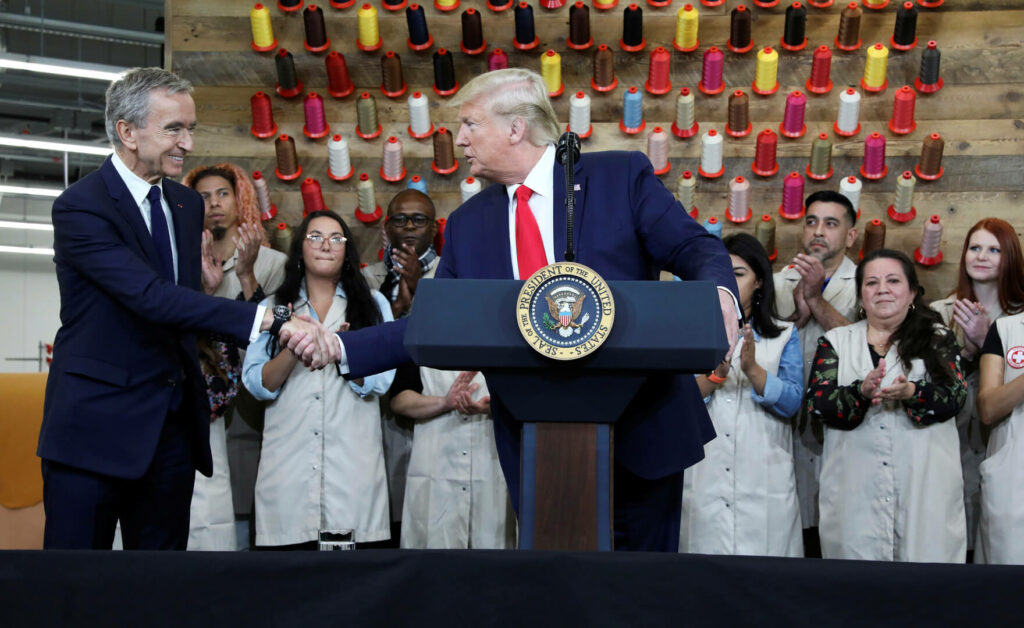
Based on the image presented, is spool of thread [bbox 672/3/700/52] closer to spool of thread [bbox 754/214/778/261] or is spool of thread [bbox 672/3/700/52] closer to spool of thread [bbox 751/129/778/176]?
spool of thread [bbox 751/129/778/176]

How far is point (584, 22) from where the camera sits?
4.36 metres

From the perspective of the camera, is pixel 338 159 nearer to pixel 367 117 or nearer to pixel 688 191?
pixel 367 117

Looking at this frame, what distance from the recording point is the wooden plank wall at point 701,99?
4191 mm

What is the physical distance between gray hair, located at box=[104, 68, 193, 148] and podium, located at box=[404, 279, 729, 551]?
4.25ft

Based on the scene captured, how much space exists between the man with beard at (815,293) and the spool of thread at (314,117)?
1.93 m

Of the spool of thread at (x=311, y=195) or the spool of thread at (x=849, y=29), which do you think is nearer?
the spool of thread at (x=311, y=195)

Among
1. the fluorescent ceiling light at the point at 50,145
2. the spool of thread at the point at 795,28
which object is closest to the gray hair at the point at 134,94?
the spool of thread at the point at 795,28

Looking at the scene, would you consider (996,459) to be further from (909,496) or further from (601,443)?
(601,443)

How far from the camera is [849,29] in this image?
14.0 ft

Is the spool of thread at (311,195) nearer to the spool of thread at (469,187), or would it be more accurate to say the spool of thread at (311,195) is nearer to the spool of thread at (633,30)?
the spool of thread at (469,187)

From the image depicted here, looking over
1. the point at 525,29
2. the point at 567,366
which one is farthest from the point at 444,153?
the point at 567,366

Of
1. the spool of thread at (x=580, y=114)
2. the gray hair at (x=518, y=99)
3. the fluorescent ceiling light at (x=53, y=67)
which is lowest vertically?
the gray hair at (x=518, y=99)

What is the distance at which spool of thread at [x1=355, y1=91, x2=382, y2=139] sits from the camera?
14.1 ft

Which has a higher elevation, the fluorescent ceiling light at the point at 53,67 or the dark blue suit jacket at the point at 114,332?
the fluorescent ceiling light at the point at 53,67
